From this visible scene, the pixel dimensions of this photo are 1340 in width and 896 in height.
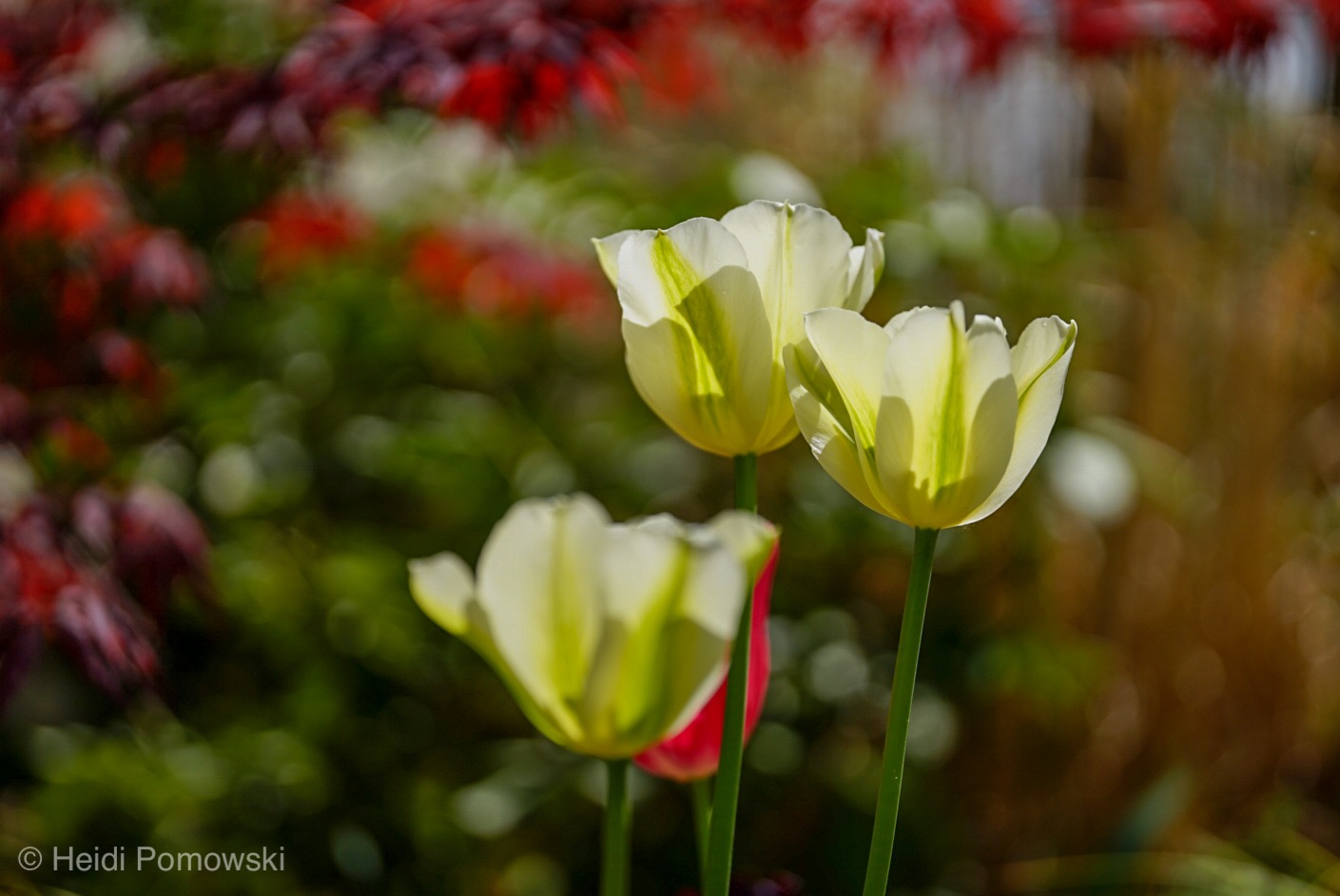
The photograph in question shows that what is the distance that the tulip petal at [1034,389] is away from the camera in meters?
0.36

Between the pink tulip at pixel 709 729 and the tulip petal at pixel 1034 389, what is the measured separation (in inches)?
3.5

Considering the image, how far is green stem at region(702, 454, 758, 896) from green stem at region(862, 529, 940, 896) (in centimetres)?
4

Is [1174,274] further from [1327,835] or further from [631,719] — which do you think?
[631,719]

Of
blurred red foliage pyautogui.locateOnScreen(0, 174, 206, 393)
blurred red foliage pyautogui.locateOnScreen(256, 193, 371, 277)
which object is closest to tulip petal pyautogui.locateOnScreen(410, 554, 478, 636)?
blurred red foliage pyautogui.locateOnScreen(0, 174, 206, 393)

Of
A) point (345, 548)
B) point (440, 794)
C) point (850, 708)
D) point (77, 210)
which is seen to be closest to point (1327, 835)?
point (850, 708)

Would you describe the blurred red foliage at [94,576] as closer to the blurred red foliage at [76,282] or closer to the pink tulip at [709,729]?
the blurred red foliage at [76,282]

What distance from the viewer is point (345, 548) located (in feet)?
6.05

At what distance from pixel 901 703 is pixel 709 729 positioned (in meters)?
0.09

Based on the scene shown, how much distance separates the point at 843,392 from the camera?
0.36 m

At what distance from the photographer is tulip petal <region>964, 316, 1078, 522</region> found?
36 cm

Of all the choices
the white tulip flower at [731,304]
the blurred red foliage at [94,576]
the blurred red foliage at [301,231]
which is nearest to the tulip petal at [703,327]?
the white tulip flower at [731,304]

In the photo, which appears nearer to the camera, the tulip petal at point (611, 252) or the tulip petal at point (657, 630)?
the tulip petal at point (657, 630)

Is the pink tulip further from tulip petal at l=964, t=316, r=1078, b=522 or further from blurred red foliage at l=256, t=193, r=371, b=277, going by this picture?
blurred red foliage at l=256, t=193, r=371, b=277

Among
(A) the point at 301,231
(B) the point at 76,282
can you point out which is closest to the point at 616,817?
(B) the point at 76,282
